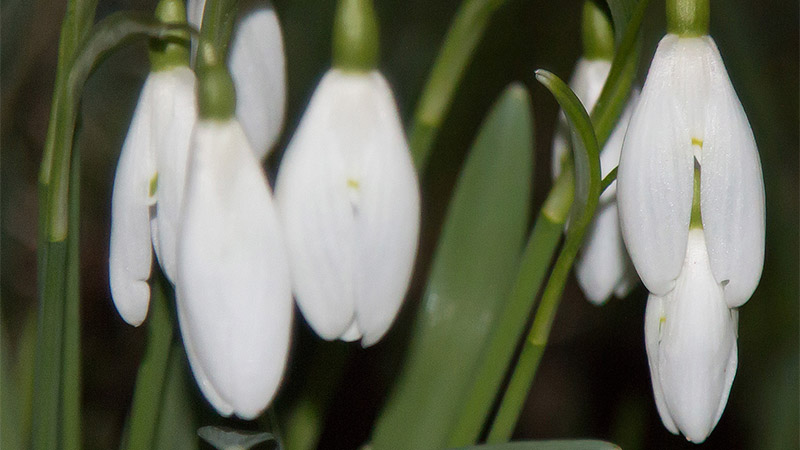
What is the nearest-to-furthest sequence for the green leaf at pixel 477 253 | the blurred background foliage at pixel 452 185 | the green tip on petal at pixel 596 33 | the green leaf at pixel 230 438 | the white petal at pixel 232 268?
1. the white petal at pixel 232 268
2. the green leaf at pixel 230 438
3. the green tip on petal at pixel 596 33
4. the green leaf at pixel 477 253
5. the blurred background foliage at pixel 452 185

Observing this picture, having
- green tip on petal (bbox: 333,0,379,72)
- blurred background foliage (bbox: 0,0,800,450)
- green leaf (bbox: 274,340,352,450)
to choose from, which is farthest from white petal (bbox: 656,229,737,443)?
blurred background foliage (bbox: 0,0,800,450)

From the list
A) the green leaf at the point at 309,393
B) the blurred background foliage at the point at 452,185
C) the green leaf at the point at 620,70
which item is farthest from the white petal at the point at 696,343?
the blurred background foliage at the point at 452,185

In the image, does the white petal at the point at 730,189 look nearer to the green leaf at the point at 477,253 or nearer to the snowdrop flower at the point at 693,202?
the snowdrop flower at the point at 693,202

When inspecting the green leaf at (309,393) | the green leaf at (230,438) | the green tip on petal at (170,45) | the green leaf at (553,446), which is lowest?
the green leaf at (309,393)

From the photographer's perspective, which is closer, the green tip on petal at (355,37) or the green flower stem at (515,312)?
the green tip on petal at (355,37)

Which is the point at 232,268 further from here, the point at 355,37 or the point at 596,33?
the point at 596,33

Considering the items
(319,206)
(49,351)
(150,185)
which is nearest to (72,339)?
(49,351)

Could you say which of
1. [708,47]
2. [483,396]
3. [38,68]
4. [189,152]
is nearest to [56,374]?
[189,152]
